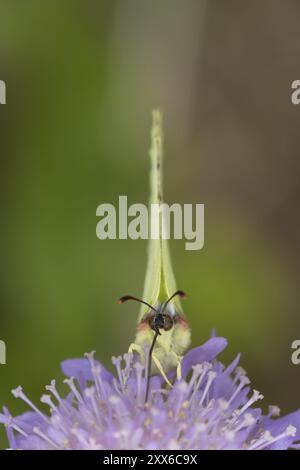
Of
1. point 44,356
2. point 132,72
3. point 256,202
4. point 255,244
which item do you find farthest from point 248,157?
point 44,356

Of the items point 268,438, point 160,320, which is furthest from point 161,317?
point 268,438

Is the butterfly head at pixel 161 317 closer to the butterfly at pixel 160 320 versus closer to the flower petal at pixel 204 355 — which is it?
the butterfly at pixel 160 320

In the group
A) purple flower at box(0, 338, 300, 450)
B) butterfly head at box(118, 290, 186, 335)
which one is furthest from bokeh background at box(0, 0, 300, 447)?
butterfly head at box(118, 290, 186, 335)

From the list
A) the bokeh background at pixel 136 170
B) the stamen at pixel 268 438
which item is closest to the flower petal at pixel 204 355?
the stamen at pixel 268 438

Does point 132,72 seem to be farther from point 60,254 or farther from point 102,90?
point 60,254

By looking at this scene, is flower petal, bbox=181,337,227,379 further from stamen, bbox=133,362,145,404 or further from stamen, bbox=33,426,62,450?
stamen, bbox=33,426,62,450
